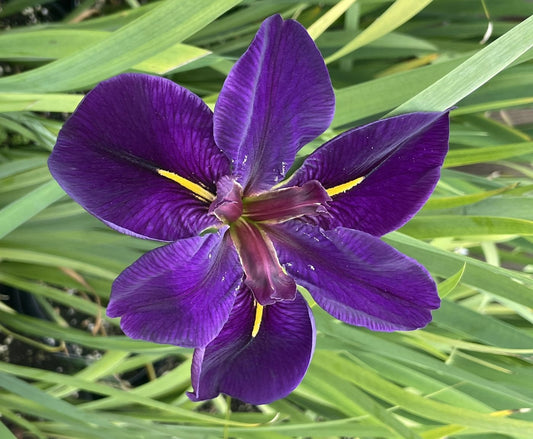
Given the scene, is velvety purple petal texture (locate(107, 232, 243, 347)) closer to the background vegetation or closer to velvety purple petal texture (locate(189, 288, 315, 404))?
velvety purple petal texture (locate(189, 288, 315, 404))

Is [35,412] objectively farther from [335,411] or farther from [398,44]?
[398,44]

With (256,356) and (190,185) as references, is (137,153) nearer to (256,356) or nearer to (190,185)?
(190,185)

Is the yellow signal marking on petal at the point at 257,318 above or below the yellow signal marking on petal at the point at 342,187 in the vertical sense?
below

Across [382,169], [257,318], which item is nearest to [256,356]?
[257,318]

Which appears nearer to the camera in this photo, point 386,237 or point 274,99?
point 274,99

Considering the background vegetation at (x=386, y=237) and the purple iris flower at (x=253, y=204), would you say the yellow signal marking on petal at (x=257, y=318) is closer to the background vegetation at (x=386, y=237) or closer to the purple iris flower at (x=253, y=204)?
the purple iris flower at (x=253, y=204)

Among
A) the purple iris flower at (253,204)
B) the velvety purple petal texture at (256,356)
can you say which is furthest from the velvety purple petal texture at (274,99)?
the velvety purple petal texture at (256,356)
